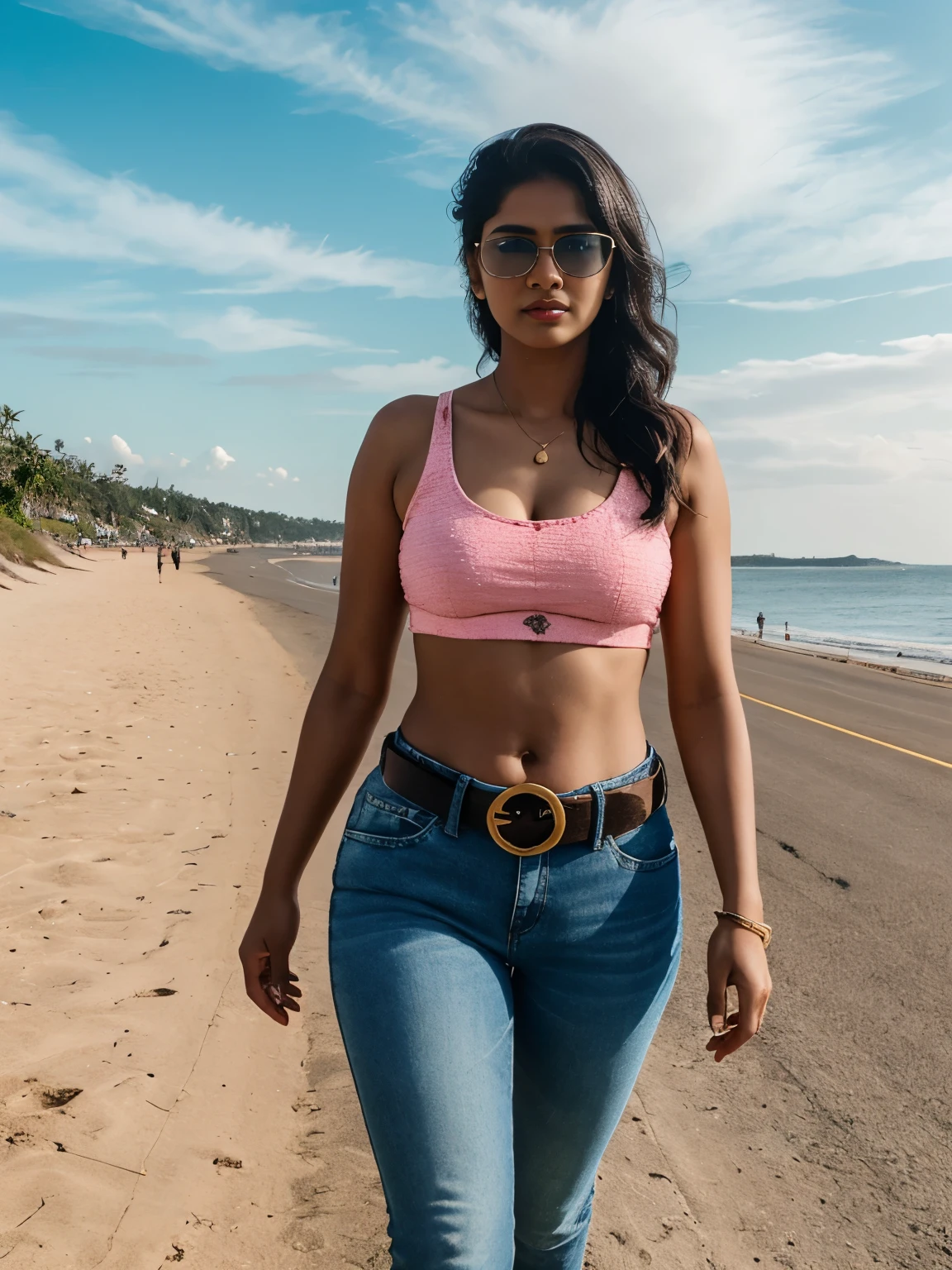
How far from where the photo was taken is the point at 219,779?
26.9 ft

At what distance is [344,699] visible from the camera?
188 centimetres

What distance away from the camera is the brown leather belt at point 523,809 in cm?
157

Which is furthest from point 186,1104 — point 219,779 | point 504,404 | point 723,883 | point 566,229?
point 219,779

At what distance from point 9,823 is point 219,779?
2.13m

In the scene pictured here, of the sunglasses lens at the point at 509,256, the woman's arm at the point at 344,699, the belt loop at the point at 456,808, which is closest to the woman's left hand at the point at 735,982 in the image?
the belt loop at the point at 456,808

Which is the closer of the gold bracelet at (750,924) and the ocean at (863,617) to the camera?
the gold bracelet at (750,924)

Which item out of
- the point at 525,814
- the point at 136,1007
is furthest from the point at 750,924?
the point at 136,1007

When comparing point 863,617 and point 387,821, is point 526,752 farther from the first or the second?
point 863,617

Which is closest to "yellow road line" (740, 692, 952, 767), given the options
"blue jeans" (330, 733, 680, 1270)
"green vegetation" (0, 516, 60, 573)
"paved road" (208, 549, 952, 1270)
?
"paved road" (208, 549, 952, 1270)

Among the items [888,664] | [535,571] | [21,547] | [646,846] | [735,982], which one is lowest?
[888,664]

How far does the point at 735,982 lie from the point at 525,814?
496 mm

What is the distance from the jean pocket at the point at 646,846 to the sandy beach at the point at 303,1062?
1.67 meters

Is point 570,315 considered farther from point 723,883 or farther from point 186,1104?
point 186,1104

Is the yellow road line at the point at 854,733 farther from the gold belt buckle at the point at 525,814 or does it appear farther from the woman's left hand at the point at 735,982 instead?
the gold belt buckle at the point at 525,814
